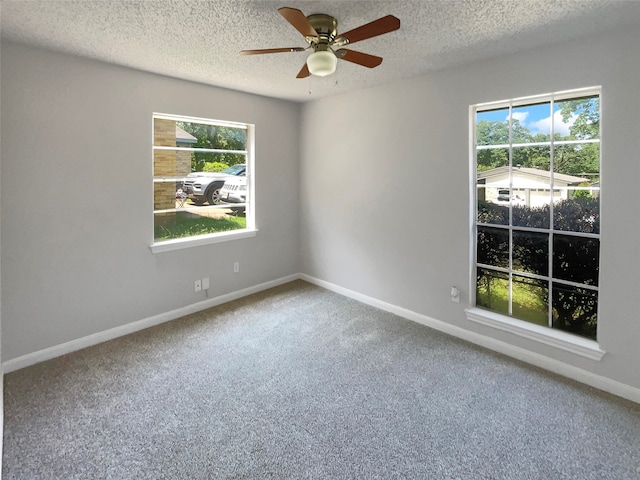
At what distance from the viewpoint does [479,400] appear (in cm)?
236

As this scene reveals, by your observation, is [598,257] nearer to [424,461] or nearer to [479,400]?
[479,400]

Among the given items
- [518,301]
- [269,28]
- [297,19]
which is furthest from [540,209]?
[269,28]

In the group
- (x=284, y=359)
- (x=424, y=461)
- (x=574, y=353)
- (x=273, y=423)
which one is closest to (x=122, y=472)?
(x=273, y=423)

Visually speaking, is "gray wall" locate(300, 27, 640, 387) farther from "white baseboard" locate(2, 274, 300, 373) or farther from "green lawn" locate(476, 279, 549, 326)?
"white baseboard" locate(2, 274, 300, 373)

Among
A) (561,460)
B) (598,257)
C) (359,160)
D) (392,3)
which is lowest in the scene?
(561,460)

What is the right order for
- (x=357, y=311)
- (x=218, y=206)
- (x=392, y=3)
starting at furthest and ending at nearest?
(x=218, y=206) → (x=357, y=311) → (x=392, y=3)

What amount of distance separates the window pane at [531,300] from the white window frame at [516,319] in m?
0.06

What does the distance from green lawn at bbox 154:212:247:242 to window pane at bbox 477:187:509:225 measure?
271cm

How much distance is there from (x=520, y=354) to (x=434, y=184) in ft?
5.35

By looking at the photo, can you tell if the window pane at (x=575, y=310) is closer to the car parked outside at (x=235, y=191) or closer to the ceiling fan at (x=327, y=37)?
the ceiling fan at (x=327, y=37)

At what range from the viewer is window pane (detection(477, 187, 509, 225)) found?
3.04 meters

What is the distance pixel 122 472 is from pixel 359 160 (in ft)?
11.0

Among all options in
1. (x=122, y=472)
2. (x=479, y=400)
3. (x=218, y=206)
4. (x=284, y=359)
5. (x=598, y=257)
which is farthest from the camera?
(x=218, y=206)

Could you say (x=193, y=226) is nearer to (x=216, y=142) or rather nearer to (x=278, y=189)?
(x=216, y=142)
